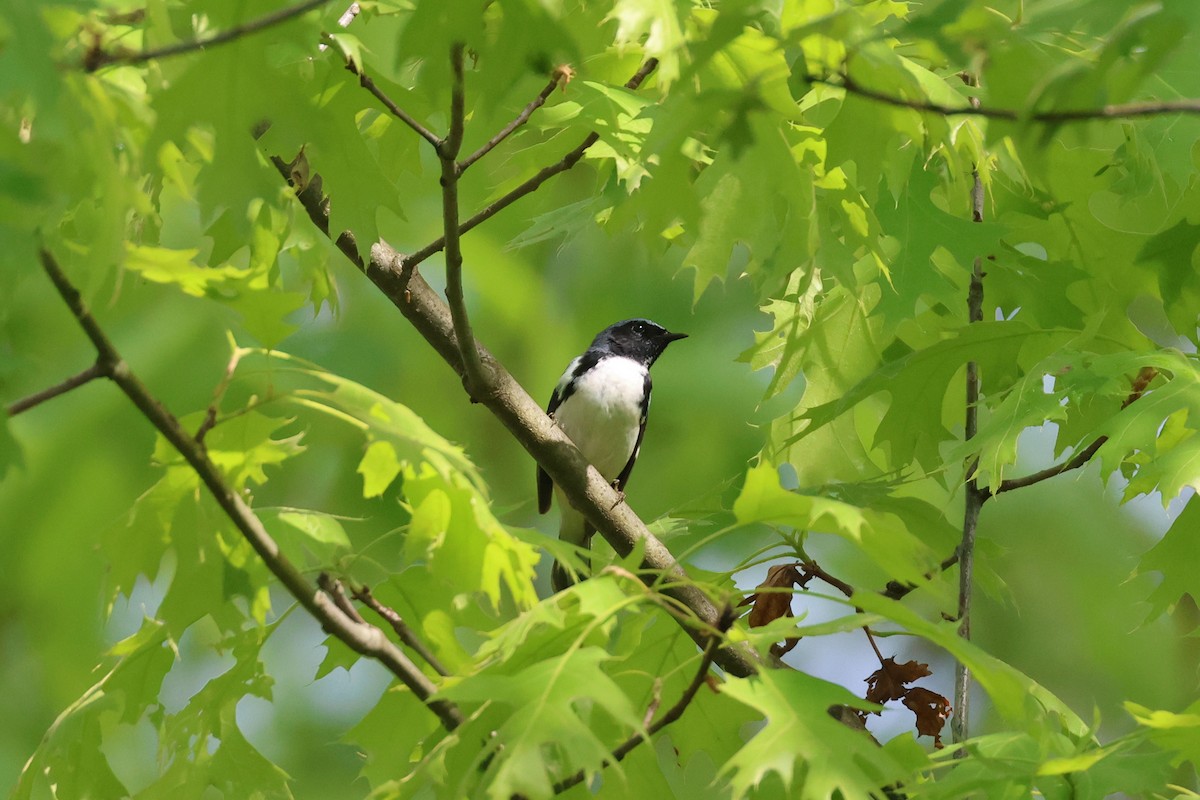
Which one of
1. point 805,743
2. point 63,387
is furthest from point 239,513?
point 805,743

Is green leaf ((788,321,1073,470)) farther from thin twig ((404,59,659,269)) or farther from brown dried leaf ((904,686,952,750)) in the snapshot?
thin twig ((404,59,659,269))

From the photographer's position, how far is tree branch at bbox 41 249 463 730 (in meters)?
1.64

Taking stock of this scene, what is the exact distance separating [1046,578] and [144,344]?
5.07 metres

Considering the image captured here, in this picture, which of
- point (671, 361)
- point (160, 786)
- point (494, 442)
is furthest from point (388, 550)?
point (160, 786)

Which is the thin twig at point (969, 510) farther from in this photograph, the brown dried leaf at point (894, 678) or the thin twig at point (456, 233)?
the thin twig at point (456, 233)

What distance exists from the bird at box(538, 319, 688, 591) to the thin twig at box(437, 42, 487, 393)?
3.00 m

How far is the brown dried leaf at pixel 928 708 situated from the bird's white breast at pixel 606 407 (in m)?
3.40

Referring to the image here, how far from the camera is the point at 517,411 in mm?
3123

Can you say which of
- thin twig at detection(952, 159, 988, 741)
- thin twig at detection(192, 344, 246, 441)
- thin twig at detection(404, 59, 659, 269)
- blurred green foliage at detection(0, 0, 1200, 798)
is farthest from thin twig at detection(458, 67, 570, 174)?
thin twig at detection(952, 159, 988, 741)

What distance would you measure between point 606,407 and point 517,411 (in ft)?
9.75

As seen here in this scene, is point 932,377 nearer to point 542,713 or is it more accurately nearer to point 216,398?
point 542,713

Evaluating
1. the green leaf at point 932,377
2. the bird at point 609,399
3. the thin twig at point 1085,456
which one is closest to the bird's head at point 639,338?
the bird at point 609,399

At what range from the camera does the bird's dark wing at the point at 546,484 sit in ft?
20.7

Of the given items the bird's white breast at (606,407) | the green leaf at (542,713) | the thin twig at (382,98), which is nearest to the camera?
the green leaf at (542,713)
